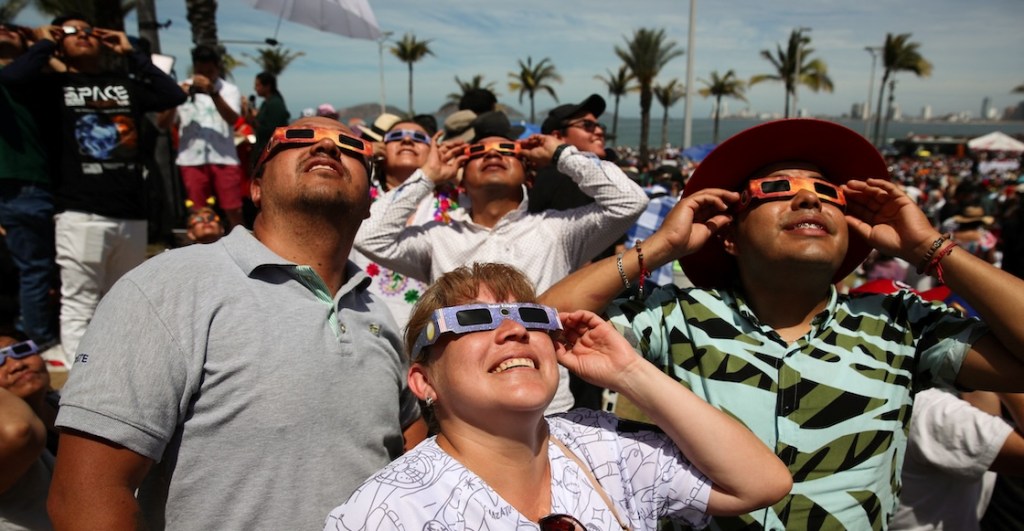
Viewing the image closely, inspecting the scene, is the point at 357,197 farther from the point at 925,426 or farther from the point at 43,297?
the point at 43,297

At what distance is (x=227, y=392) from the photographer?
→ 1.55 m

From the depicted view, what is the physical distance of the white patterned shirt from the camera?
1367 millimetres

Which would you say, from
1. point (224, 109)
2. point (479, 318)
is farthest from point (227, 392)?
point (224, 109)

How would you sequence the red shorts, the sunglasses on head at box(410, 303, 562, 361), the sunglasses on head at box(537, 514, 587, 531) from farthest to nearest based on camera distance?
the red shorts
the sunglasses on head at box(410, 303, 562, 361)
the sunglasses on head at box(537, 514, 587, 531)

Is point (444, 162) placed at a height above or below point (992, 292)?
above

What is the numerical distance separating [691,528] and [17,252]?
5039 mm

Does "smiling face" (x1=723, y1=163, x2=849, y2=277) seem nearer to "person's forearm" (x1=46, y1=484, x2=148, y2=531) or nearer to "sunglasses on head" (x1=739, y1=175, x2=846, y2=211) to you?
"sunglasses on head" (x1=739, y1=175, x2=846, y2=211)

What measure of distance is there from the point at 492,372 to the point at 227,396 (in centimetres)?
71

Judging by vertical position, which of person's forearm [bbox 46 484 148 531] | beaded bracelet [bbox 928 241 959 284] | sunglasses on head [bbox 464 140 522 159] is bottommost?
person's forearm [bbox 46 484 148 531]

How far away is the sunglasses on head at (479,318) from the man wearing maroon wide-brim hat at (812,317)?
0.39 meters

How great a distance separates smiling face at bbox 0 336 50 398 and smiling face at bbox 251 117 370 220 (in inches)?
57.2

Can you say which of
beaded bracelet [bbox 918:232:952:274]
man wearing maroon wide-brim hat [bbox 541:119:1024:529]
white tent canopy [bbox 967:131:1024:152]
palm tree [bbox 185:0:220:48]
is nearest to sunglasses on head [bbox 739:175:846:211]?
man wearing maroon wide-brim hat [bbox 541:119:1024:529]

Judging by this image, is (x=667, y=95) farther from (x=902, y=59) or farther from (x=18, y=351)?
(x=18, y=351)

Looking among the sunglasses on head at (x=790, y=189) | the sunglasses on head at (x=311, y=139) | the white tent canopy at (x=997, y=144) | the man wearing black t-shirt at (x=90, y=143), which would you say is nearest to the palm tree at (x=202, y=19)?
the man wearing black t-shirt at (x=90, y=143)
